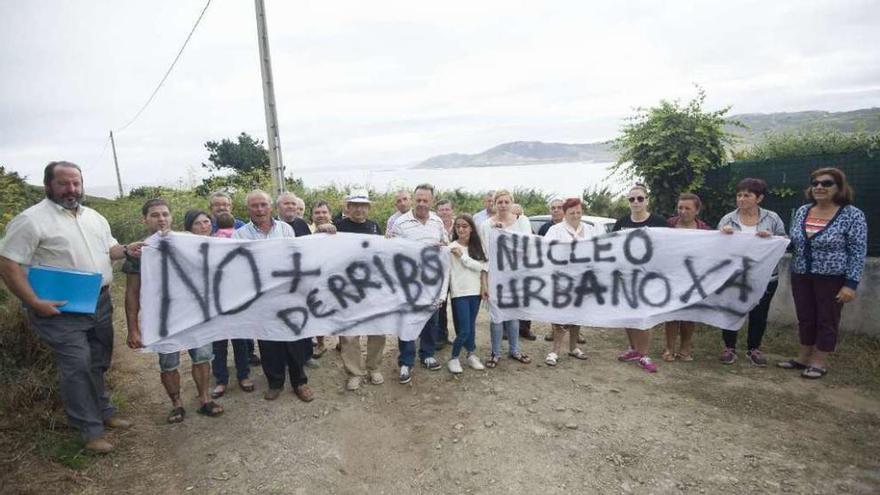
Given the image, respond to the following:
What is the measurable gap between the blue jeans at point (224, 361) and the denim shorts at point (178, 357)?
Result: 46 cm

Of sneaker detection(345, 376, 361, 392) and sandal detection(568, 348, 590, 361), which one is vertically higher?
sneaker detection(345, 376, 361, 392)

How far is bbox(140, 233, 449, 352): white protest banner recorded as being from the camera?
396 centimetres

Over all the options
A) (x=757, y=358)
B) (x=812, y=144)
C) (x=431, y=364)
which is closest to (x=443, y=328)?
(x=431, y=364)

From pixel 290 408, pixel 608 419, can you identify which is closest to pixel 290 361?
pixel 290 408

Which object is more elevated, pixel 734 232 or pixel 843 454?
pixel 734 232

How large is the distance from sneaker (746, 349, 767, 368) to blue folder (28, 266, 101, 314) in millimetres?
6113

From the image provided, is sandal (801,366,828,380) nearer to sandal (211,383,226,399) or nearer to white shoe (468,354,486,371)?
white shoe (468,354,486,371)

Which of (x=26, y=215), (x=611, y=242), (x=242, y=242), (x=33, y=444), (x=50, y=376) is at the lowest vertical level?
(x=33, y=444)

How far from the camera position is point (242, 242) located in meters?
4.12

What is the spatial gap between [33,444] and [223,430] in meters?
1.30

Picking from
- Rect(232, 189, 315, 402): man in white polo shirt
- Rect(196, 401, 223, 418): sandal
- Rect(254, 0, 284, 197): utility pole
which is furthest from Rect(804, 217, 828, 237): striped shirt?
Rect(254, 0, 284, 197): utility pole

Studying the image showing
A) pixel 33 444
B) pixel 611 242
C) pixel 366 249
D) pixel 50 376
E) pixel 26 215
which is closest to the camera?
pixel 26 215

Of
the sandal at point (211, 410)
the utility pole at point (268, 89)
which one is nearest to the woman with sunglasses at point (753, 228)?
the sandal at point (211, 410)

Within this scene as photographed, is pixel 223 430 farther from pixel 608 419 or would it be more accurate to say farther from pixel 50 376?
pixel 608 419
